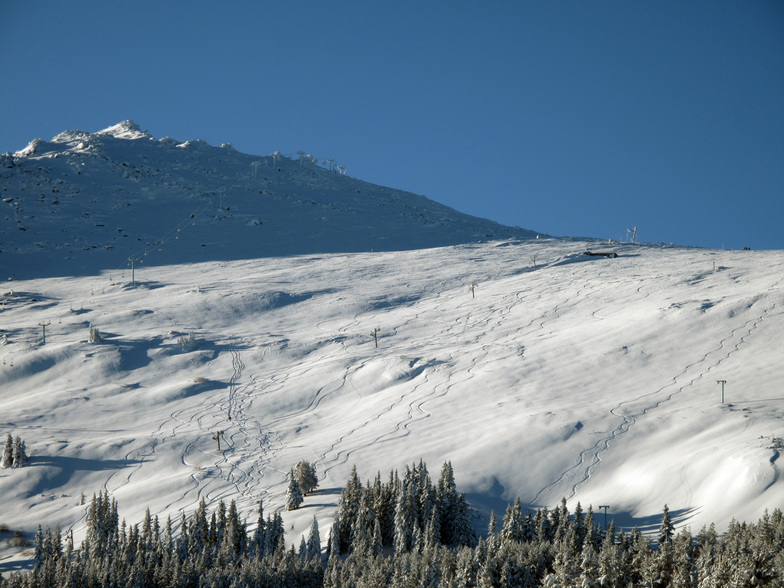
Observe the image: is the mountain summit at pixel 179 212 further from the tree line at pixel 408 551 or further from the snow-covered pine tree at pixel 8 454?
the tree line at pixel 408 551

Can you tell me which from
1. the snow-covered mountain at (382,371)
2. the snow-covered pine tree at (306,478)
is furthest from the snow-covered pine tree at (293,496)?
the snow-covered pine tree at (306,478)

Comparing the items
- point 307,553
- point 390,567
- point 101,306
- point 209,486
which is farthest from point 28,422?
point 390,567

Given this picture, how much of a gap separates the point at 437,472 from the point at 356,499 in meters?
6.53

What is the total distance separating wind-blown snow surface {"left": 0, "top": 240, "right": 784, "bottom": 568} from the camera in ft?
123

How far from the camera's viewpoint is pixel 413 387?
5075 centimetres

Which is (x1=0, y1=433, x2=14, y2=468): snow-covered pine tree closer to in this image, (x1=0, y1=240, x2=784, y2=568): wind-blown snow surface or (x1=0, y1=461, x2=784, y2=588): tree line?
(x1=0, y1=240, x2=784, y2=568): wind-blown snow surface

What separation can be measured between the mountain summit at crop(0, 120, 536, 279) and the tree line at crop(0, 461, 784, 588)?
5992cm

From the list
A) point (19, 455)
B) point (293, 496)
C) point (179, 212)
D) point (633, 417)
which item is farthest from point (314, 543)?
point (179, 212)

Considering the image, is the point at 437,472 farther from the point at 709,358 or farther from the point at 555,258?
the point at 555,258

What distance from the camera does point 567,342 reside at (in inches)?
2085

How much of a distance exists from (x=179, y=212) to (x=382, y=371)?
6613cm

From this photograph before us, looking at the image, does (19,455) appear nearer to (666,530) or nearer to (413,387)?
(413,387)

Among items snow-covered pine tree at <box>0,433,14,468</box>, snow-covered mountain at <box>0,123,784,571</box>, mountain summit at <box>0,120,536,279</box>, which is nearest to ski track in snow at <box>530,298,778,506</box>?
snow-covered mountain at <box>0,123,784,571</box>

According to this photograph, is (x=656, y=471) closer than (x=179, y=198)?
Yes
